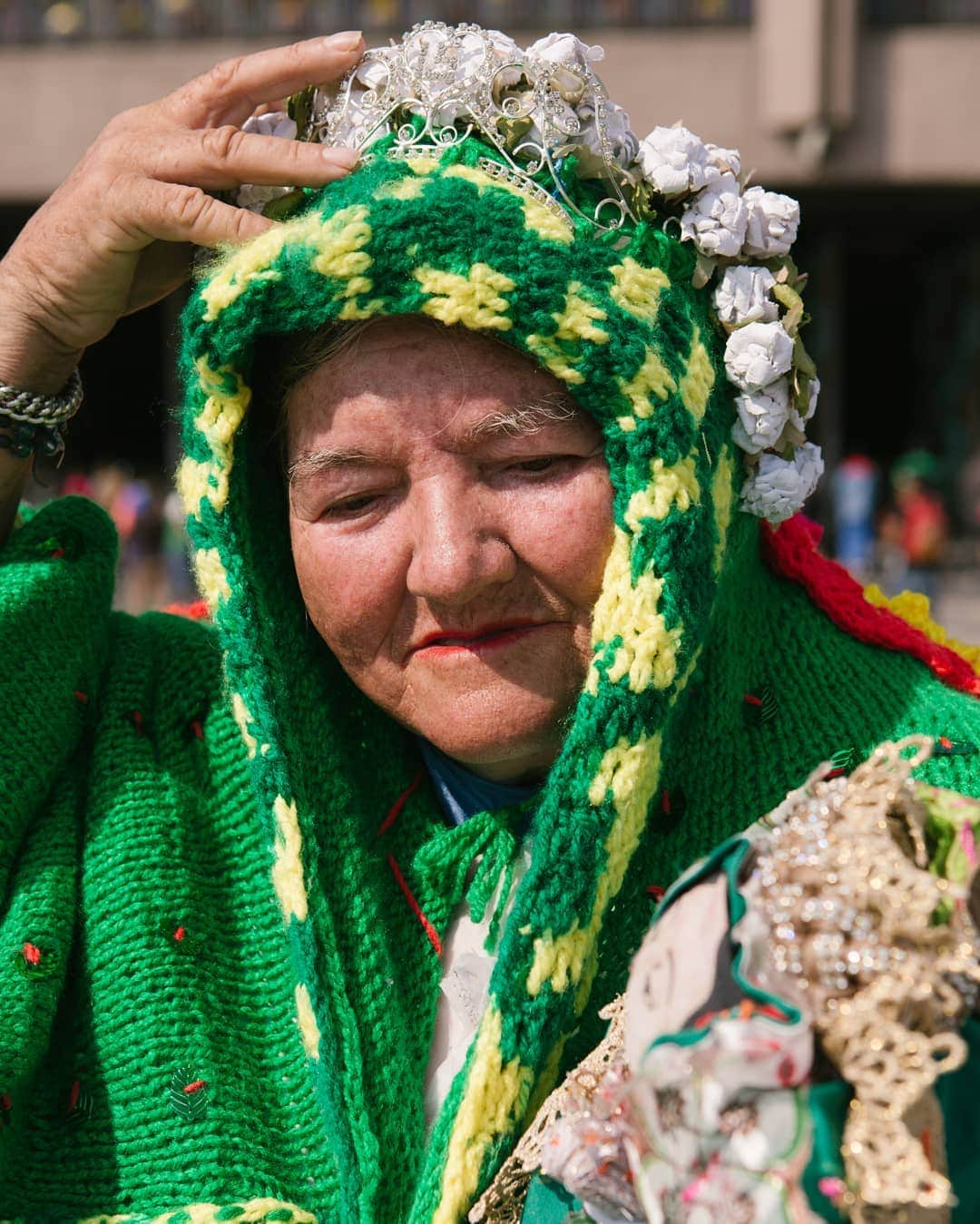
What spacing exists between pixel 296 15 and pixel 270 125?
14137 millimetres

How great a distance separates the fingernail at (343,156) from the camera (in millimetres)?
1699

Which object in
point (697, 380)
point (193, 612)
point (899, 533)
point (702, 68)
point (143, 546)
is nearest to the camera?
point (697, 380)

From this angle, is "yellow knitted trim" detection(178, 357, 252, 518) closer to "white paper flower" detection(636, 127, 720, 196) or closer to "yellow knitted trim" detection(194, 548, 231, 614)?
"yellow knitted trim" detection(194, 548, 231, 614)

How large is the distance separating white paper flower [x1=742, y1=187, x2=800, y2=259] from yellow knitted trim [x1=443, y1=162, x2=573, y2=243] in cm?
28

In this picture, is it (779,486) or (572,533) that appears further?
(779,486)

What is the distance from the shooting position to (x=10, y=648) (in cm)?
190

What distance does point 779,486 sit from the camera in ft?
5.97

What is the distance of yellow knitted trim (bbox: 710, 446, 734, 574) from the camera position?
5.52ft

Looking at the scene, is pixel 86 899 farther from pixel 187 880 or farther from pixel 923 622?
pixel 923 622

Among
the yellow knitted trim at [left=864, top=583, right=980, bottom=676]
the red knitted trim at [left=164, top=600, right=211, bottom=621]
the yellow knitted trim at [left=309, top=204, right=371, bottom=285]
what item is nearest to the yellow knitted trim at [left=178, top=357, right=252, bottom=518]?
the yellow knitted trim at [left=309, top=204, right=371, bottom=285]

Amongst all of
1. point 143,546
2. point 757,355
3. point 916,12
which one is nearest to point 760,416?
point 757,355

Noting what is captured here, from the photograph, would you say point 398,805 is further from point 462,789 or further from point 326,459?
point 326,459

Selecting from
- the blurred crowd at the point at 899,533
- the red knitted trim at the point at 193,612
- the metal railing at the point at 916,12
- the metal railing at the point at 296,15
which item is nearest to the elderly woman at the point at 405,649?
the red knitted trim at the point at 193,612

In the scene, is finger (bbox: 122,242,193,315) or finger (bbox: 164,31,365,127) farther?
finger (bbox: 122,242,193,315)
